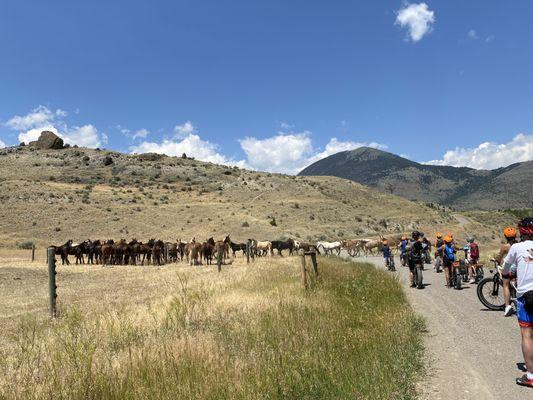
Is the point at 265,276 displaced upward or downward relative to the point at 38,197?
downward

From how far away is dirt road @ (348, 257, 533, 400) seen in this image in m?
6.12

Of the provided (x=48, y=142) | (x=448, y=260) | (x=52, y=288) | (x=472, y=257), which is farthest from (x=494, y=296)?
(x=48, y=142)

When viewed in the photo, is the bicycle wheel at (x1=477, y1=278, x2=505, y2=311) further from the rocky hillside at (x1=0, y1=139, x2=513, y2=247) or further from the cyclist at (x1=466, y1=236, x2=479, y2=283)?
the rocky hillside at (x1=0, y1=139, x2=513, y2=247)

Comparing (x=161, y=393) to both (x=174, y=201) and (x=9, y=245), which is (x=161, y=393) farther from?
(x=174, y=201)

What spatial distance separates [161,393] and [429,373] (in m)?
4.00

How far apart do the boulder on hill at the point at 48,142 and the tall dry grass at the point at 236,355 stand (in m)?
110

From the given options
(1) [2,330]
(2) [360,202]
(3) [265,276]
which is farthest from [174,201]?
(1) [2,330]

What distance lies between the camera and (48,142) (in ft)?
359

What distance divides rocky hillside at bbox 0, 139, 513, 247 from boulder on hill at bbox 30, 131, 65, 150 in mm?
2537

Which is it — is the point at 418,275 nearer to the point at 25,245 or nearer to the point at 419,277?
the point at 419,277

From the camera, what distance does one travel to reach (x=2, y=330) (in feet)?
35.7

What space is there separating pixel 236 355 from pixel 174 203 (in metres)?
64.3

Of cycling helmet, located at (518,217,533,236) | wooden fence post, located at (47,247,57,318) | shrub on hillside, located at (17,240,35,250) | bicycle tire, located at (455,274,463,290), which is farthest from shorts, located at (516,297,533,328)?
shrub on hillside, located at (17,240,35,250)

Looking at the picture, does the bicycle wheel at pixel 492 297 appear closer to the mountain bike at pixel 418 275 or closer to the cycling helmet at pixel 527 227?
the mountain bike at pixel 418 275
